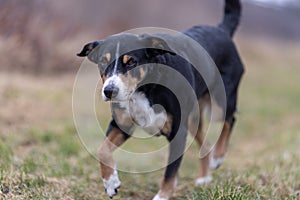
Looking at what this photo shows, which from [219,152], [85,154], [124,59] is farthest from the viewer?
[85,154]

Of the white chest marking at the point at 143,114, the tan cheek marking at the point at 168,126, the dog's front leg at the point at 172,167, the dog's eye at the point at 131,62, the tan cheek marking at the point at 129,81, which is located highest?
the dog's eye at the point at 131,62

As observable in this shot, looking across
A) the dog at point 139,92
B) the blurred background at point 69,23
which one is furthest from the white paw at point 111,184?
the blurred background at point 69,23

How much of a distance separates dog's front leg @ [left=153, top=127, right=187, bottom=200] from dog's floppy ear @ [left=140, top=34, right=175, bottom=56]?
775mm

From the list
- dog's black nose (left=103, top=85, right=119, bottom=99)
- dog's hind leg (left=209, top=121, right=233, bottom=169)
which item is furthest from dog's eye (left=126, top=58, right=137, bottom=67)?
dog's hind leg (left=209, top=121, right=233, bottom=169)

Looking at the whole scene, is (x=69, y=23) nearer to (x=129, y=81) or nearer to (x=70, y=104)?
(x=70, y=104)

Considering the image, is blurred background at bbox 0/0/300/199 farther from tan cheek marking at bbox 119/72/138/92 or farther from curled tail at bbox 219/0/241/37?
curled tail at bbox 219/0/241/37

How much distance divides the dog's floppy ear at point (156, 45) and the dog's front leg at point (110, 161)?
801 mm

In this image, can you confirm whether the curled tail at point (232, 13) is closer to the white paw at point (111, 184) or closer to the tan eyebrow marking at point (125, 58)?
the tan eyebrow marking at point (125, 58)

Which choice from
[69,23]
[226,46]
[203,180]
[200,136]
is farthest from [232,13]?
[69,23]

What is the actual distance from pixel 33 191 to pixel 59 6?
27.6 feet

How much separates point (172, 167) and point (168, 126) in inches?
14.6

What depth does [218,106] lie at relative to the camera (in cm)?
544

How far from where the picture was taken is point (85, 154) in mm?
5910

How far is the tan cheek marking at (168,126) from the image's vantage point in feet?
13.8
